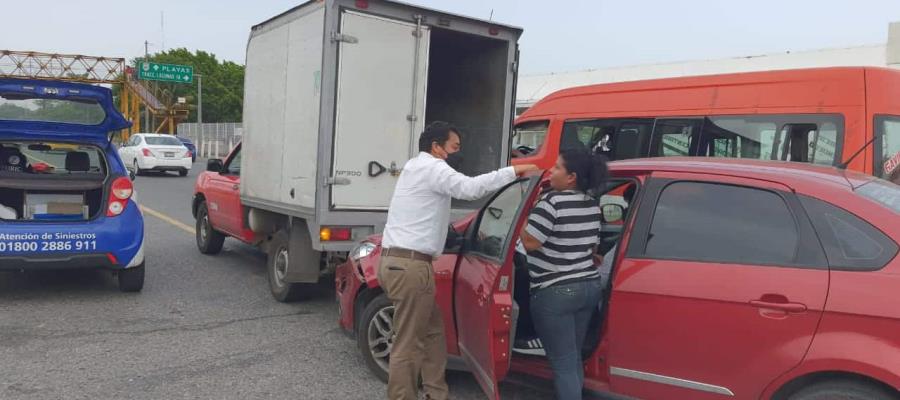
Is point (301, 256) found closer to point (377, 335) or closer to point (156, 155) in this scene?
point (377, 335)

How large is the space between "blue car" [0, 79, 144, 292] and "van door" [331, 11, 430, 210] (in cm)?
223

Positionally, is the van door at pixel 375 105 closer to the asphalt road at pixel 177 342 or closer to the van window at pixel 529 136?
the asphalt road at pixel 177 342

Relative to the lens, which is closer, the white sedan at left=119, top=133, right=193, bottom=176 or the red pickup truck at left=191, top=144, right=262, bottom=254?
the red pickup truck at left=191, top=144, right=262, bottom=254

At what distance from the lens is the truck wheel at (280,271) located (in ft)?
20.1

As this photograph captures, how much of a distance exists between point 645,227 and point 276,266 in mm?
3927

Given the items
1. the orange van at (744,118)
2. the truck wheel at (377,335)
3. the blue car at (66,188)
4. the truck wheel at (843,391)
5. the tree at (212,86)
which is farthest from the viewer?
the tree at (212,86)

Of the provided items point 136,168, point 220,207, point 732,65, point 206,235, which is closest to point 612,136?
point 220,207

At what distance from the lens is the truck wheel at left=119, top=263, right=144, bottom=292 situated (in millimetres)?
6273

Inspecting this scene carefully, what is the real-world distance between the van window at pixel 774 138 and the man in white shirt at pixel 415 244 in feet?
15.8

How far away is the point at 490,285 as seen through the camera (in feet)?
11.2

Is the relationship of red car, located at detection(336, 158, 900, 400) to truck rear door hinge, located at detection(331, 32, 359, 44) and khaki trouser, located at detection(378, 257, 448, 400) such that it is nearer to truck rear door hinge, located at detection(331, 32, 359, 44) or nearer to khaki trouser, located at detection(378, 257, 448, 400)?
khaki trouser, located at detection(378, 257, 448, 400)

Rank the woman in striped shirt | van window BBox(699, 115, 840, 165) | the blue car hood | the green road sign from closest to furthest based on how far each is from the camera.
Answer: the woman in striped shirt < the blue car hood < van window BBox(699, 115, 840, 165) < the green road sign

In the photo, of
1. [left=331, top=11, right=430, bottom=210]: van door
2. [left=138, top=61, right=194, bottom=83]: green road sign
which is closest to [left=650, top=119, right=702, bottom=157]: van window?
[left=331, top=11, right=430, bottom=210]: van door

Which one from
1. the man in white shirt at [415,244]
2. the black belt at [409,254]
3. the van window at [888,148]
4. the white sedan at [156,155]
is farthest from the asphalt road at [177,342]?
the white sedan at [156,155]
